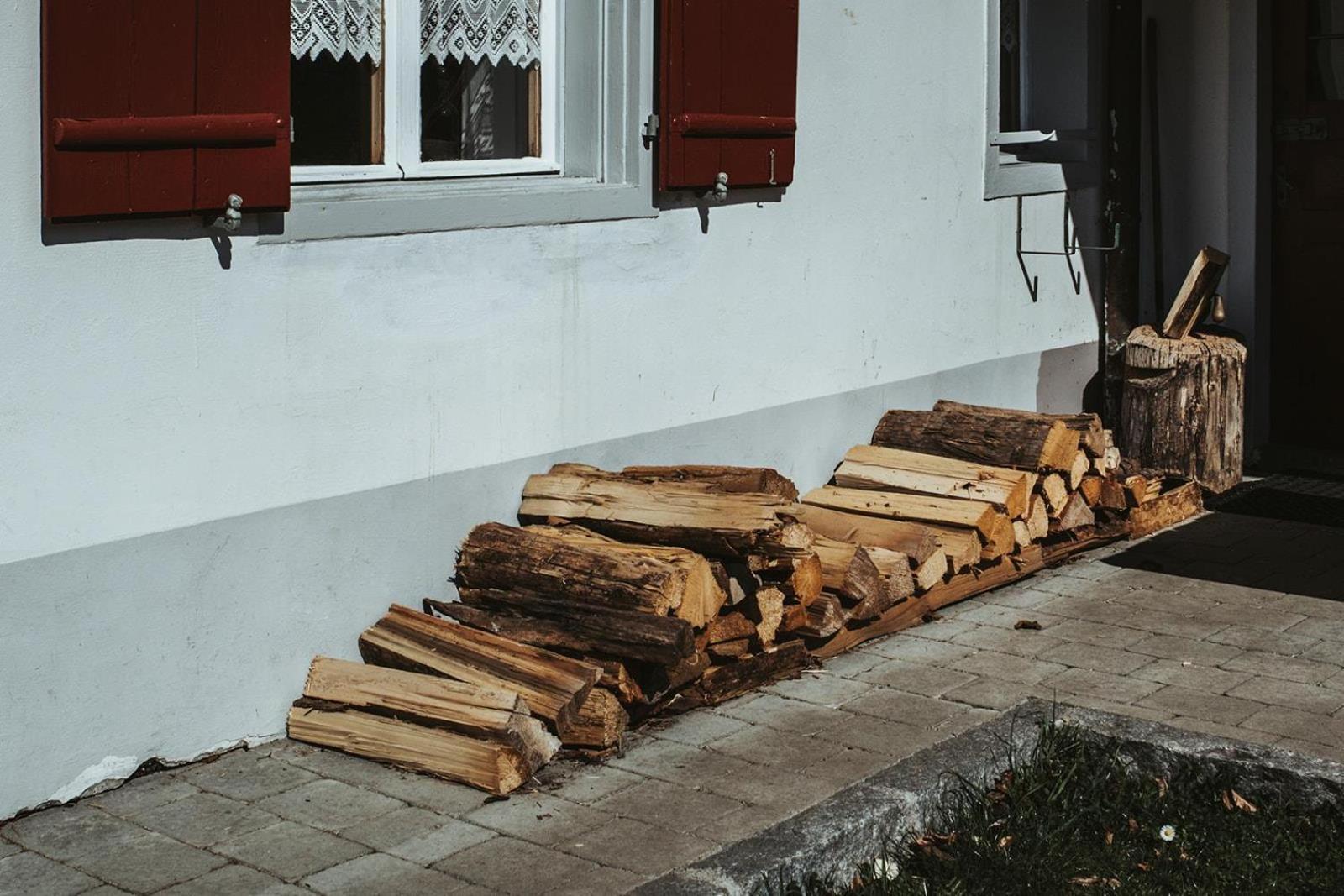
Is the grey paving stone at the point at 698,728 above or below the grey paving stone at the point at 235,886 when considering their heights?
above

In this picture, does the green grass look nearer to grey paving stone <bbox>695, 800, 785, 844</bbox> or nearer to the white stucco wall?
grey paving stone <bbox>695, 800, 785, 844</bbox>

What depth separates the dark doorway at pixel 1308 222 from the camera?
9.70m

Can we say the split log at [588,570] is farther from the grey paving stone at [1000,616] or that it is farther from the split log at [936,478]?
the split log at [936,478]

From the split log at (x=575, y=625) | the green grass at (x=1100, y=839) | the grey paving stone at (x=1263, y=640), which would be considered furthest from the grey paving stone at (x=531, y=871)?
the grey paving stone at (x=1263, y=640)

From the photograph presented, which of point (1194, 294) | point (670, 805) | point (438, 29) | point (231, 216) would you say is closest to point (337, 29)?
point (438, 29)

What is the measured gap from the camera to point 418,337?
232 inches

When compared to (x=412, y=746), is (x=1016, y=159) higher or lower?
higher

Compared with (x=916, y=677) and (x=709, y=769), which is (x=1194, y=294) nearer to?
(x=916, y=677)

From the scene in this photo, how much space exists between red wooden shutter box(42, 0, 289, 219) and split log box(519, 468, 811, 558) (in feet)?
4.83

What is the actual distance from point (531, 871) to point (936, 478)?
3374 mm

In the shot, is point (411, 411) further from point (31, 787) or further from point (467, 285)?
point (31, 787)

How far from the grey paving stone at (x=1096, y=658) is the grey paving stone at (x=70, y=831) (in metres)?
3.35

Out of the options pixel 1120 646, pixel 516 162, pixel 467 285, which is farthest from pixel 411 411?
pixel 1120 646

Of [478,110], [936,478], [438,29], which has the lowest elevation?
[936,478]
